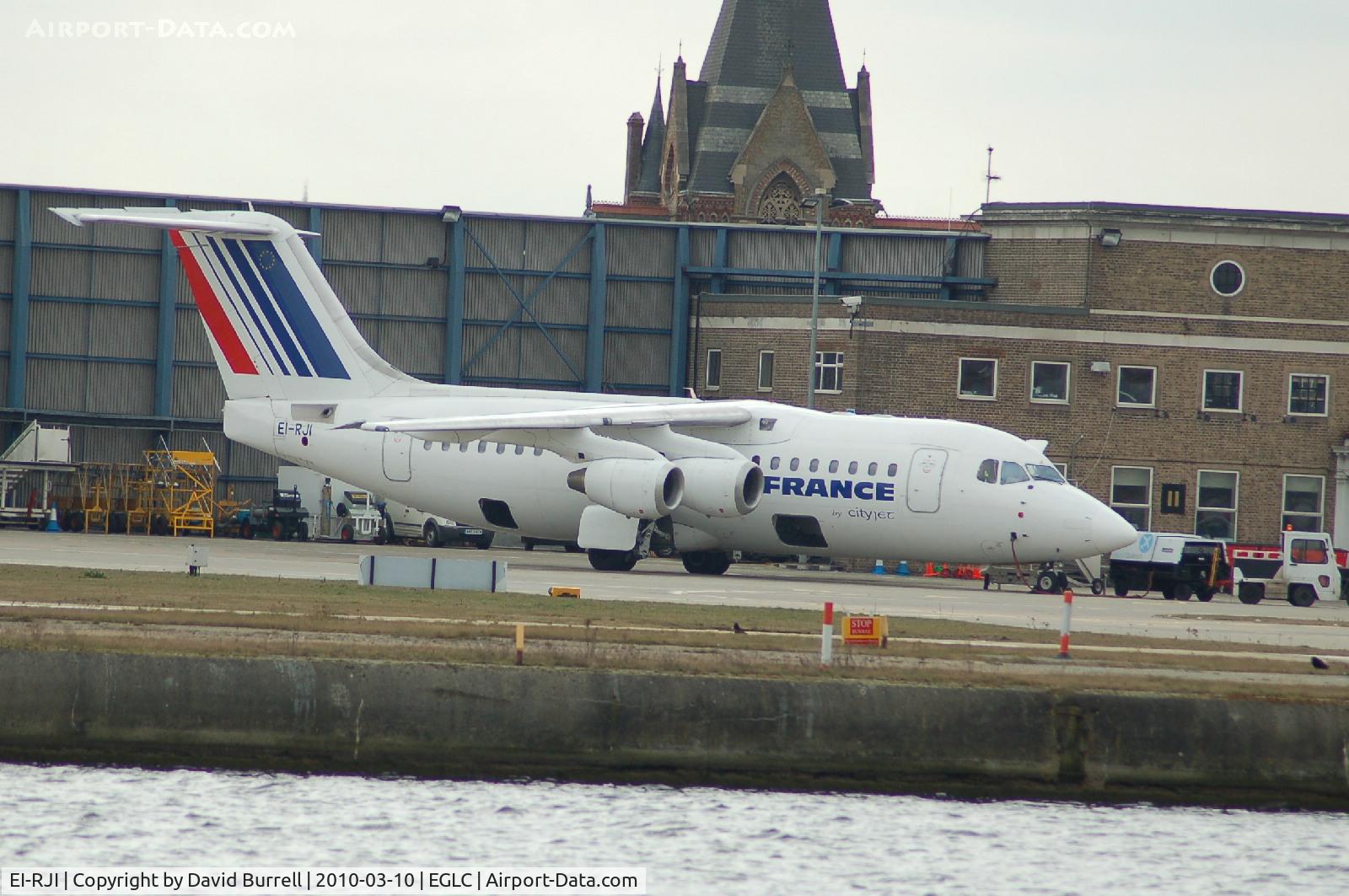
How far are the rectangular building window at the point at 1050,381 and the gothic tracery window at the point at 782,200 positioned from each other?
5392 centimetres

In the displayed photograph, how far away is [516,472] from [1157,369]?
23499 millimetres

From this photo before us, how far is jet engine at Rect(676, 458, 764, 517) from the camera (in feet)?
122

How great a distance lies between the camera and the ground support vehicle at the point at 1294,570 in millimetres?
42094

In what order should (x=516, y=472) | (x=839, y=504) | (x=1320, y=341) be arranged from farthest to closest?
(x=1320, y=341), (x=516, y=472), (x=839, y=504)

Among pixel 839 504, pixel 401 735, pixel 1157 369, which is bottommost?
pixel 401 735

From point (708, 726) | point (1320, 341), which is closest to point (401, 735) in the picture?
point (708, 726)

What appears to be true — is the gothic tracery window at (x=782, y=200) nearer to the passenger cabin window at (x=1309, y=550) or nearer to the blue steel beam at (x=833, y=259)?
the blue steel beam at (x=833, y=259)

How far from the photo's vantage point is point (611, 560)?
39.5m

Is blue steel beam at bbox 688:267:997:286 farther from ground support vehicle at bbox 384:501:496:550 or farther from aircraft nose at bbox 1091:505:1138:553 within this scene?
aircraft nose at bbox 1091:505:1138:553

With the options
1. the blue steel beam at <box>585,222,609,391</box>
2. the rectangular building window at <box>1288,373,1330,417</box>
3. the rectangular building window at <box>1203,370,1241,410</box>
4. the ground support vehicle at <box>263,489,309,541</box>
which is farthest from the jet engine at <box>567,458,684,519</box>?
the rectangular building window at <box>1288,373,1330,417</box>

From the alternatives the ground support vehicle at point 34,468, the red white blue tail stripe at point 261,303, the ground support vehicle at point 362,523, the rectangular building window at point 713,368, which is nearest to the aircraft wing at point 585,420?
the red white blue tail stripe at point 261,303

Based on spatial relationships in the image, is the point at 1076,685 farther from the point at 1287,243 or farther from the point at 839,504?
the point at 1287,243

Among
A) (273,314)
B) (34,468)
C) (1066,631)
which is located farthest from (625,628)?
(34,468)

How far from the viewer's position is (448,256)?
6069cm
